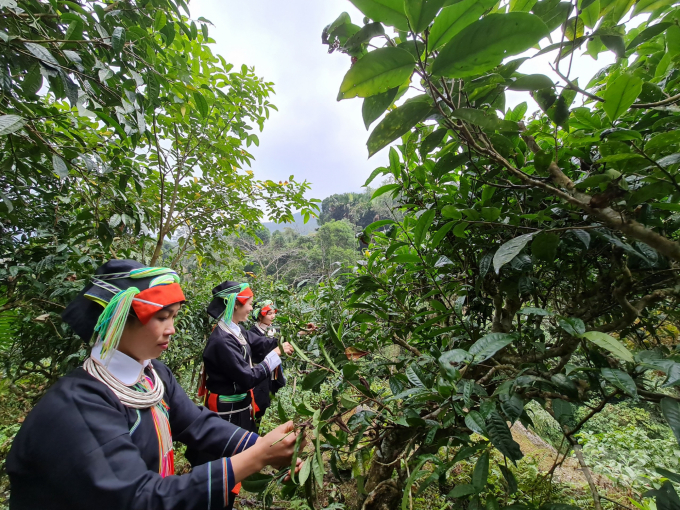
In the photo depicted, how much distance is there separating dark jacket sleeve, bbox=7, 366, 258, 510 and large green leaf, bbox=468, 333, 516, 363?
2.44ft

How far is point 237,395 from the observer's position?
220cm

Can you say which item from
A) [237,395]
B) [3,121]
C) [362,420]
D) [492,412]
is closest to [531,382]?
[492,412]

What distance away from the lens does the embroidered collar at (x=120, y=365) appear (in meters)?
0.89

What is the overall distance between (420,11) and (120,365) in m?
1.16

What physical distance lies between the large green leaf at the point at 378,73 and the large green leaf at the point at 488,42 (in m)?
0.04

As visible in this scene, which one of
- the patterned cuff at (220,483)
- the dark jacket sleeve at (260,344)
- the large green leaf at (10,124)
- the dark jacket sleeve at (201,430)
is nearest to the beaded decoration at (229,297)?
the dark jacket sleeve at (260,344)

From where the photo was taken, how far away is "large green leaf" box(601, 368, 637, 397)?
0.40 metres

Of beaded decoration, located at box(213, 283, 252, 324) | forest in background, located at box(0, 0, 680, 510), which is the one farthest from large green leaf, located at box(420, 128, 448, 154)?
beaded decoration, located at box(213, 283, 252, 324)

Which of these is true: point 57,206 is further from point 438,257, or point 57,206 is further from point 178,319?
point 438,257

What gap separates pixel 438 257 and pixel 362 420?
0.58 metres

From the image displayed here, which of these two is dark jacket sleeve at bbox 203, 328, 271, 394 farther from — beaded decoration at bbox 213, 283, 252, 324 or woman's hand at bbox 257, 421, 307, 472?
woman's hand at bbox 257, 421, 307, 472

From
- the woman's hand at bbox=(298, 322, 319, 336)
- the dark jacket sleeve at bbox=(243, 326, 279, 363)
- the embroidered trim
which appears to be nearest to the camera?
the embroidered trim

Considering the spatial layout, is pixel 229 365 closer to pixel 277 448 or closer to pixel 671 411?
pixel 277 448

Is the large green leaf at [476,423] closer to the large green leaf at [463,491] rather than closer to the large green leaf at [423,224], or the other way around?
the large green leaf at [463,491]
